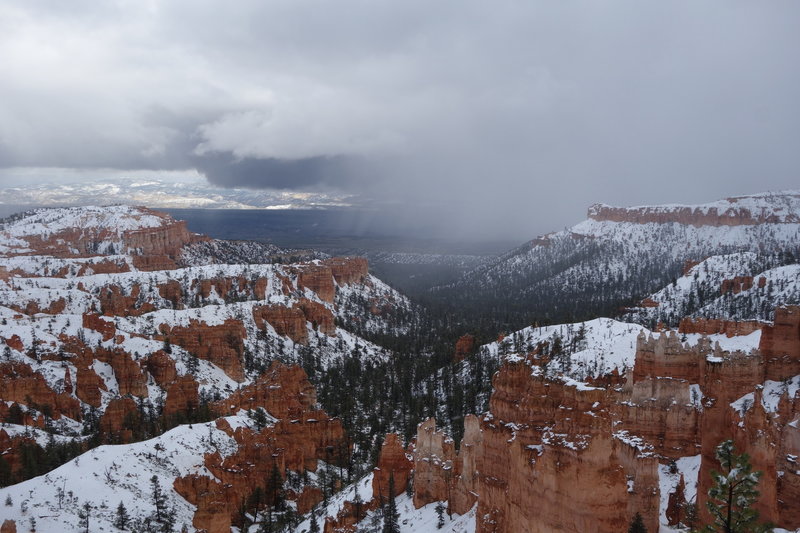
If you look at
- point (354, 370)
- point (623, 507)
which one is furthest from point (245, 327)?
point (623, 507)

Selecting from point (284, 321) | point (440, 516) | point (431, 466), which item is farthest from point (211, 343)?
point (440, 516)

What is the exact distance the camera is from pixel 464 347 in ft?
339

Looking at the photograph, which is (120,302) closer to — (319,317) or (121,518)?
(319,317)

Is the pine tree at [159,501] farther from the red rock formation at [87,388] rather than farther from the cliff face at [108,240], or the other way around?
the cliff face at [108,240]

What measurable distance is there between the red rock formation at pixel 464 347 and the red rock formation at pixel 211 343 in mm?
39150

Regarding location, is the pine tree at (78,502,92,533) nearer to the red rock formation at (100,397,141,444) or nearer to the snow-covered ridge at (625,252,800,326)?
the red rock formation at (100,397,141,444)

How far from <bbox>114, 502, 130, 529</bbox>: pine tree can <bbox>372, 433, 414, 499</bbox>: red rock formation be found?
54.4 feet

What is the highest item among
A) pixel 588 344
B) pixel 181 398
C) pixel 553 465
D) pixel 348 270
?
pixel 553 465

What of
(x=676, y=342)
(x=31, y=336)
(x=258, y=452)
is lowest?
(x=258, y=452)

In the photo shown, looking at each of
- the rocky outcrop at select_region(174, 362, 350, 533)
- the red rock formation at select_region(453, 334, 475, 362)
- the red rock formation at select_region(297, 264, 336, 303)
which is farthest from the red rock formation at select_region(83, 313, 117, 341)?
the red rock formation at select_region(297, 264, 336, 303)

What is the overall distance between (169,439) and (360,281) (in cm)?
12114

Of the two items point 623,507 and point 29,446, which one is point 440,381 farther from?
point 623,507

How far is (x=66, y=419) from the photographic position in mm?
60281

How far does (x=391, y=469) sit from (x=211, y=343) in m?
55.0
